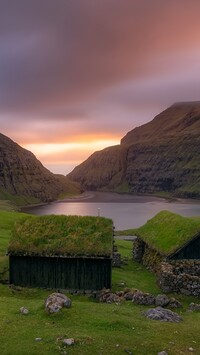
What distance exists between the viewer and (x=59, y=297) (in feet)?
78.7

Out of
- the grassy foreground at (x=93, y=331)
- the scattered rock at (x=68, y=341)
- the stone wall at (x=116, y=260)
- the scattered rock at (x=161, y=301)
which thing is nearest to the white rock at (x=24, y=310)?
the grassy foreground at (x=93, y=331)

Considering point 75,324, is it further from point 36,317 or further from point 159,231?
point 159,231

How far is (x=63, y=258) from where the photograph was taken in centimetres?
3412

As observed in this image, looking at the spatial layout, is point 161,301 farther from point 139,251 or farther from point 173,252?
point 139,251

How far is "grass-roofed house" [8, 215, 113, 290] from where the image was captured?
33906 millimetres

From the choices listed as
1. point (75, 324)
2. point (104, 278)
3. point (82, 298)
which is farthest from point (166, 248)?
point (75, 324)

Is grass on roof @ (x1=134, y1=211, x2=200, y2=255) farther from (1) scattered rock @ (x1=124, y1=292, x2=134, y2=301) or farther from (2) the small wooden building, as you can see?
(1) scattered rock @ (x1=124, y1=292, x2=134, y2=301)

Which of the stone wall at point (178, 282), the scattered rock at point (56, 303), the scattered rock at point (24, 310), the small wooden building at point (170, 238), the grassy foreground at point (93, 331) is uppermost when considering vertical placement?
the small wooden building at point (170, 238)

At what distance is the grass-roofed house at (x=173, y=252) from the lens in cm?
3500

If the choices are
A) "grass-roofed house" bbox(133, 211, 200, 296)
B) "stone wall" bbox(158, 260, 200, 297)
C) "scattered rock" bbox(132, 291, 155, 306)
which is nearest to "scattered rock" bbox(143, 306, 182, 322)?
"scattered rock" bbox(132, 291, 155, 306)

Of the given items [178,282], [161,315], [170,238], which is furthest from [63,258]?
[170,238]

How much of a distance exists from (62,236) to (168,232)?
43.7ft

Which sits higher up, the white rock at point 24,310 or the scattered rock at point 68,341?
the white rock at point 24,310

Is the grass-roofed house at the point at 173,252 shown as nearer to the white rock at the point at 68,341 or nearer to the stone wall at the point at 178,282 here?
the stone wall at the point at 178,282
